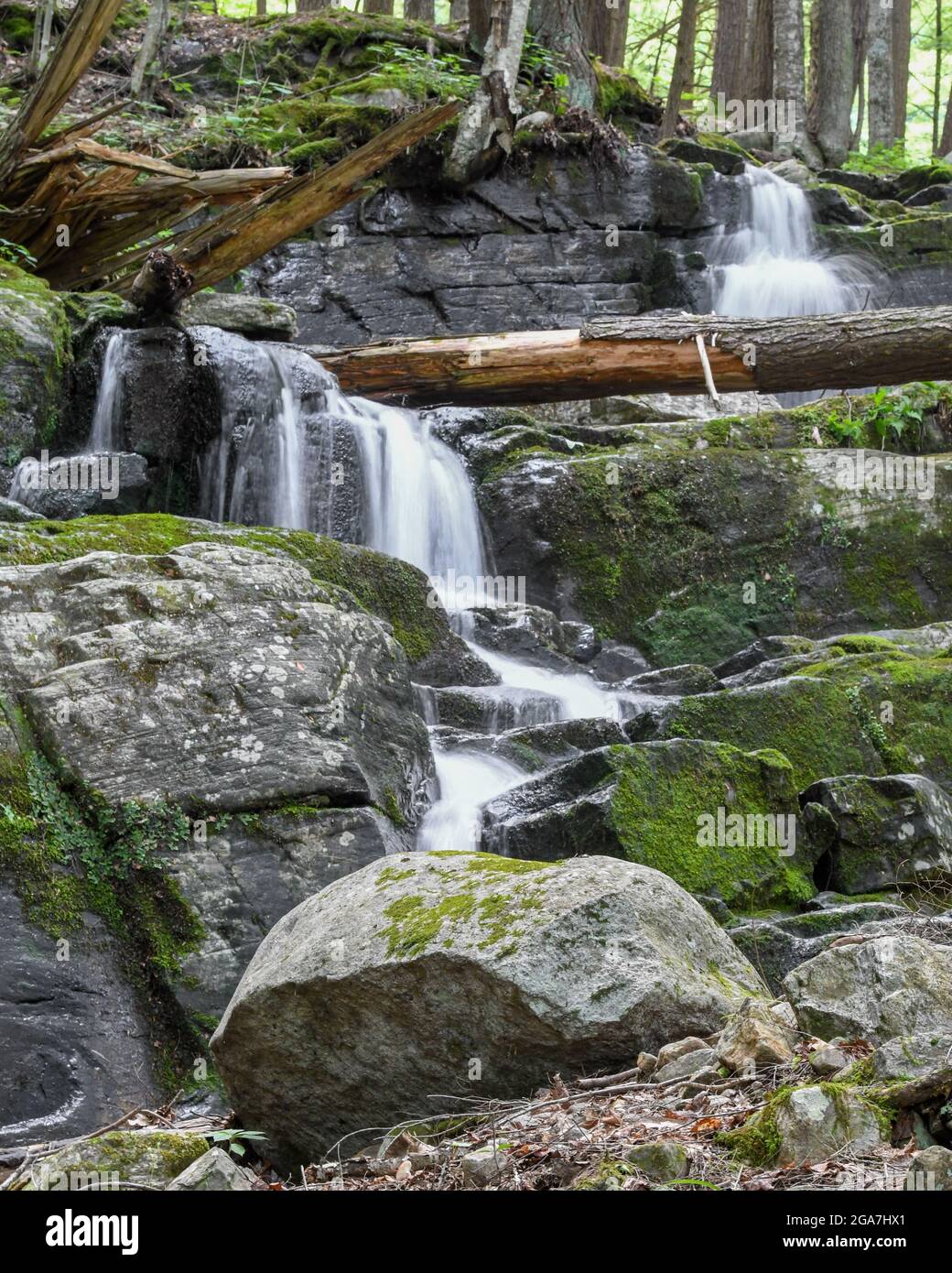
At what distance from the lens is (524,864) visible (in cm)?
406

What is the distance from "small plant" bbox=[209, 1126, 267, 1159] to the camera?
386 cm

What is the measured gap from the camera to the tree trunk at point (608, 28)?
20469mm

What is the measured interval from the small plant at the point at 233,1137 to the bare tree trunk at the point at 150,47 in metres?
15.1

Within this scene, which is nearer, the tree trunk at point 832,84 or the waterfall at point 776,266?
the waterfall at point 776,266

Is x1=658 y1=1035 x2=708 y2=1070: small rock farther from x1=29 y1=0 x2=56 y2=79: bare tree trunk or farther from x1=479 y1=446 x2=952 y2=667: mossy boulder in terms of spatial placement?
x1=29 y1=0 x2=56 y2=79: bare tree trunk

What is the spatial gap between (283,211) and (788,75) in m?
12.8

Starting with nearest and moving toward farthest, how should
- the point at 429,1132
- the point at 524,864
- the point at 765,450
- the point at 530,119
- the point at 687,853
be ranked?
the point at 429,1132, the point at 524,864, the point at 687,853, the point at 765,450, the point at 530,119

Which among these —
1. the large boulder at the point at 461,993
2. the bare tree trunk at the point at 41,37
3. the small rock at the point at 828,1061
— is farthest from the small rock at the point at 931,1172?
the bare tree trunk at the point at 41,37

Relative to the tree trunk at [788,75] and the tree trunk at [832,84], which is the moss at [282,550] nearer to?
the tree trunk at [788,75]

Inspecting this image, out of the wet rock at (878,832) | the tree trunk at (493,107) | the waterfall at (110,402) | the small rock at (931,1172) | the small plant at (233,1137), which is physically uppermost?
the tree trunk at (493,107)

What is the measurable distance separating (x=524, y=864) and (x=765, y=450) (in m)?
8.58

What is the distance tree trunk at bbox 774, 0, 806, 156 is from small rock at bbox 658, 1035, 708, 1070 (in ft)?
63.9
